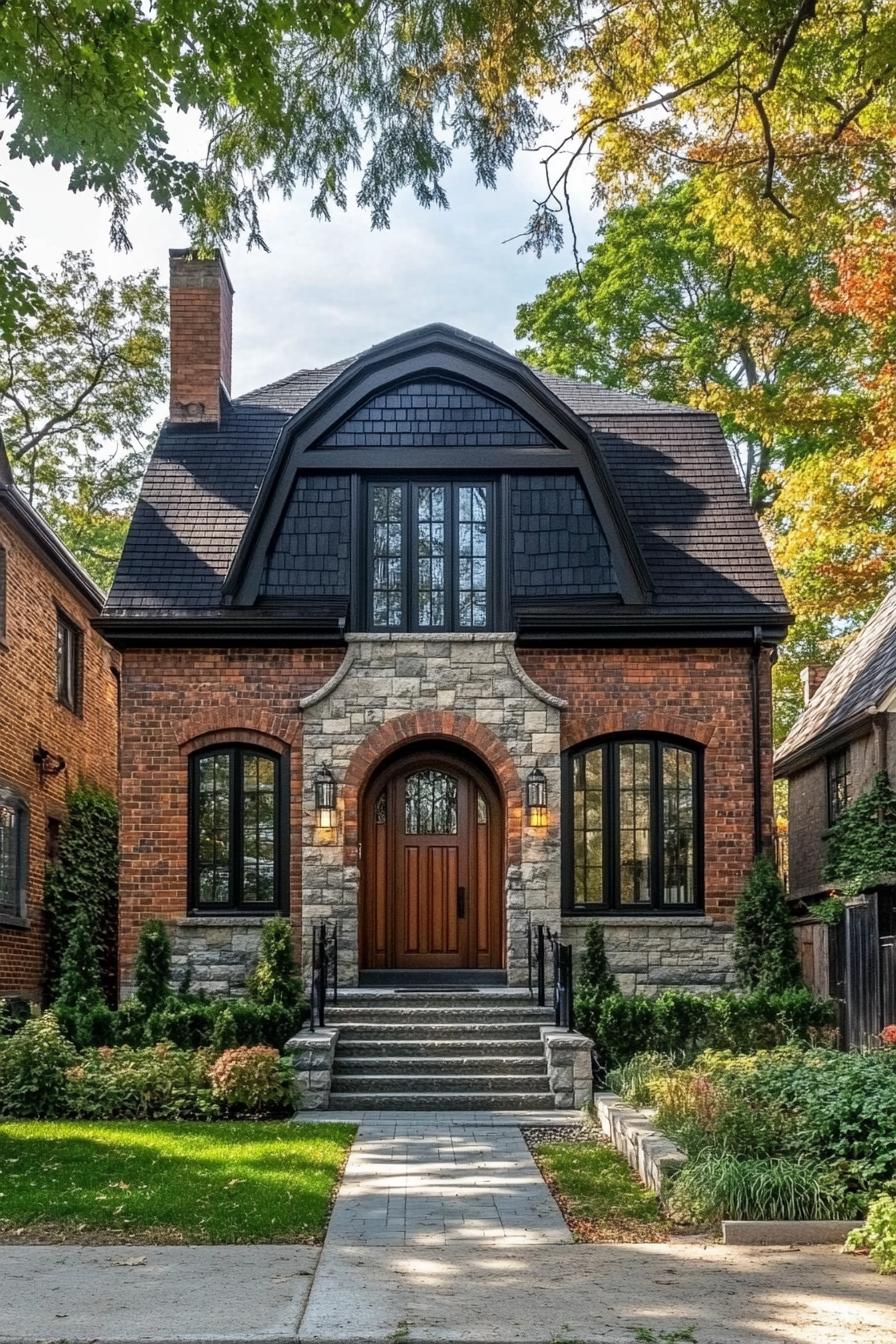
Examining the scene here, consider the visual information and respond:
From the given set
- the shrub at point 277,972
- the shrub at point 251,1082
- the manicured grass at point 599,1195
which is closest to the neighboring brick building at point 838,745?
the shrub at point 277,972

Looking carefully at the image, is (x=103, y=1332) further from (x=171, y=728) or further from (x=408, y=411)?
(x=408, y=411)

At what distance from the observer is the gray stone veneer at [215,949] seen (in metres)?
15.6

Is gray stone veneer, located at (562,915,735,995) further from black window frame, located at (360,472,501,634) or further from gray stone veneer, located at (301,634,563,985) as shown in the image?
black window frame, located at (360,472,501,634)

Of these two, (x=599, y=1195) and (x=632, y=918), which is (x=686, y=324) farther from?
(x=599, y=1195)

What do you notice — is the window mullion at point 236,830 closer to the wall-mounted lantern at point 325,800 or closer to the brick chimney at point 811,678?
the wall-mounted lantern at point 325,800

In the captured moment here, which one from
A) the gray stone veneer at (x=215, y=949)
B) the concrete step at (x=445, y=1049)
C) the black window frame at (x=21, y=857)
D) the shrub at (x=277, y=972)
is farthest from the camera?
the black window frame at (x=21, y=857)

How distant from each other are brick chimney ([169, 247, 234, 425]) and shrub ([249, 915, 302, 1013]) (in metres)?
6.75

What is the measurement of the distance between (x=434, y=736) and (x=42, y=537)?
556 centimetres

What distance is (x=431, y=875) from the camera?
53.8 feet

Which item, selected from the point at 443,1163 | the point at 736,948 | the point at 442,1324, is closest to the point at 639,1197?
the point at 443,1163

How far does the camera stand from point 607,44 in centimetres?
962

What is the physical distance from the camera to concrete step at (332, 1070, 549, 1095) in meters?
13.1

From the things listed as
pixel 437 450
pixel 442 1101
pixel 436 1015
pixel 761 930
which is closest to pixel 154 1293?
pixel 442 1101

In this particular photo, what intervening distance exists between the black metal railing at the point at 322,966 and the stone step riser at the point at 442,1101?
3.71 ft
